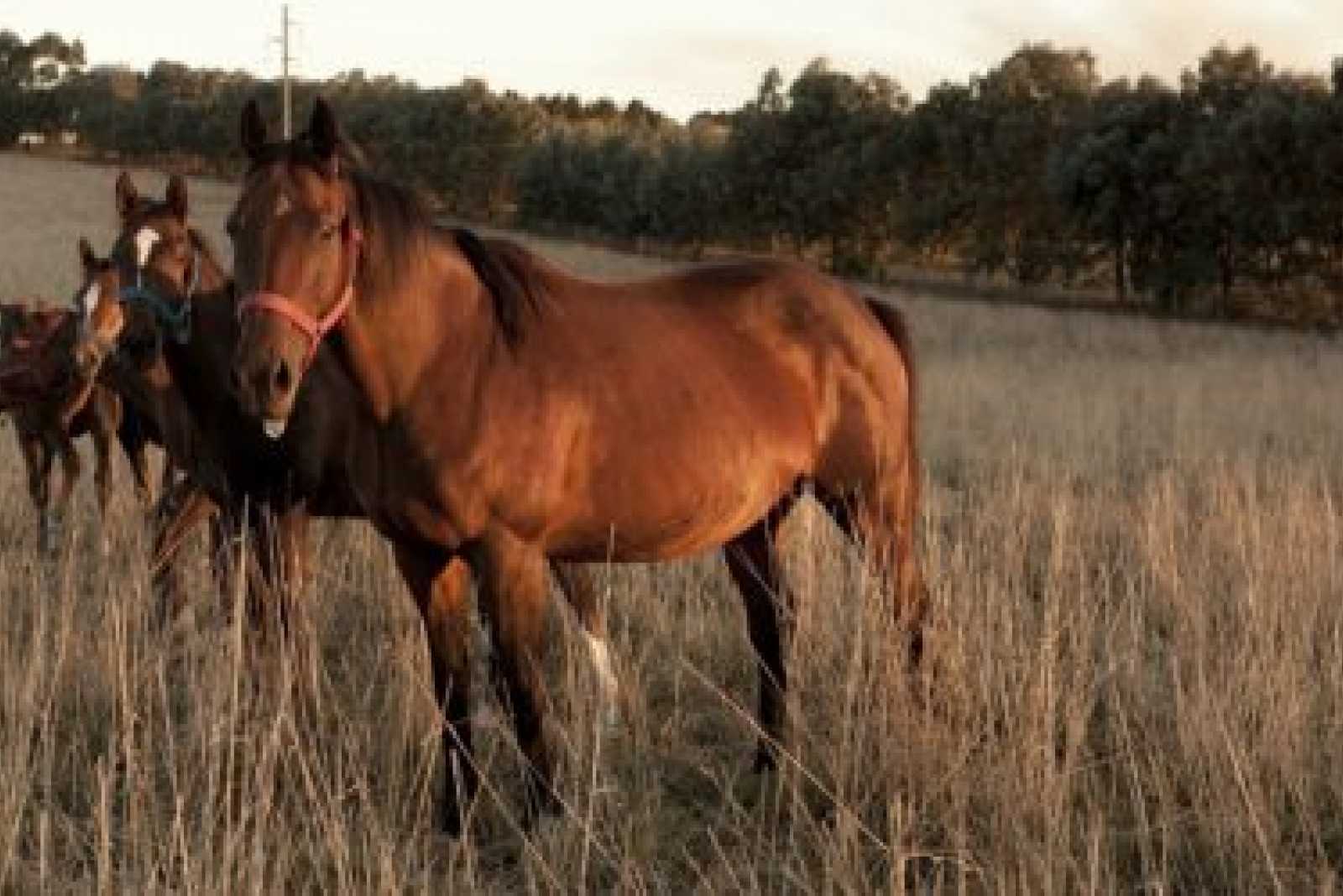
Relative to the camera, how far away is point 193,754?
4.50 m

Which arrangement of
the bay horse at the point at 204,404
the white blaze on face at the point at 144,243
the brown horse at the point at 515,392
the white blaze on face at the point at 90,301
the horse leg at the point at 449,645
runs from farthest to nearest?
the white blaze on face at the point at 90,301 → the white blaze on face at the point at 144,243 → the bay horse at the point at 204,404 → the horse leg at the point at 449,645 → the brown horse at the point at 515,392

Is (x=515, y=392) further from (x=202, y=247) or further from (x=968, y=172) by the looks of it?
(x=968, y=172)

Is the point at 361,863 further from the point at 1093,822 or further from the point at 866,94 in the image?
the point at 866,94

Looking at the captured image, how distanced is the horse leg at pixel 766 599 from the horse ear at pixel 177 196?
9.27 ft

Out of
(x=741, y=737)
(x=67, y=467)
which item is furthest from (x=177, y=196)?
(x=67, y=467)

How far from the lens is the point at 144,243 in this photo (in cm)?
598

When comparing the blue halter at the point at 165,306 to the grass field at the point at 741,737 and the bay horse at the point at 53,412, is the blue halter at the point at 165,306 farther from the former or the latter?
the bay horse at the point at 53,412

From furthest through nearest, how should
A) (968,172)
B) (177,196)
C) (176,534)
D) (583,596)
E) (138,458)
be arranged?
(968,172) < (138,458) < (176,534) < (177,196) < (583,596)

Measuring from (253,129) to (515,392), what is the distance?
99 cm

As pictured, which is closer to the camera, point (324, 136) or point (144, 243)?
point (324, 136)

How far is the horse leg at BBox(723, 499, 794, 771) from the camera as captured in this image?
16.7 ft

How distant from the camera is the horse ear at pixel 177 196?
19.4ft

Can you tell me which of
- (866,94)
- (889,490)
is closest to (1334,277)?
(866,94)

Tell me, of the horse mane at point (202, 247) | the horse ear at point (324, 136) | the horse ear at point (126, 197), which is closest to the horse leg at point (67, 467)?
the horse ear at point (126, 197)
